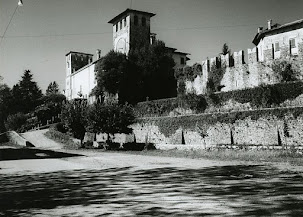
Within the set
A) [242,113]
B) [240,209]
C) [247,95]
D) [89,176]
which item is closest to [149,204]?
[240,209]

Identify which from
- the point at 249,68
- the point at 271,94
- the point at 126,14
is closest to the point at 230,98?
the point at 271,94

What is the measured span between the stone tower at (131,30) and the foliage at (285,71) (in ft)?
81.0

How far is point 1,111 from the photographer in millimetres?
64812

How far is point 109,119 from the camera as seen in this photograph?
28.5 m

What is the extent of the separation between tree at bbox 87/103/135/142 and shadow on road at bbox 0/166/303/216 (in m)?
16.3

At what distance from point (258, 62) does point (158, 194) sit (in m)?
26.2

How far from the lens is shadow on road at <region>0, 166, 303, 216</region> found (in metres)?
6.77

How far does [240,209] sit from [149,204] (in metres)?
2.15

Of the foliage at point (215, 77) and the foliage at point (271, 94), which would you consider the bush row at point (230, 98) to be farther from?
the foliage at point (215, 77)

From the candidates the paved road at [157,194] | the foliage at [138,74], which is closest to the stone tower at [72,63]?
the foliage at [138,74]

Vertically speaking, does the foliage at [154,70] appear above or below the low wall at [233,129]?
above

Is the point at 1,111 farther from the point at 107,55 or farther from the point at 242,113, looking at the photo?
the point at 242,113

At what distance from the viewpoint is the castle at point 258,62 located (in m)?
29.8

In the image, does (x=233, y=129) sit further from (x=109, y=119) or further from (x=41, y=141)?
(x=41, y=141)
